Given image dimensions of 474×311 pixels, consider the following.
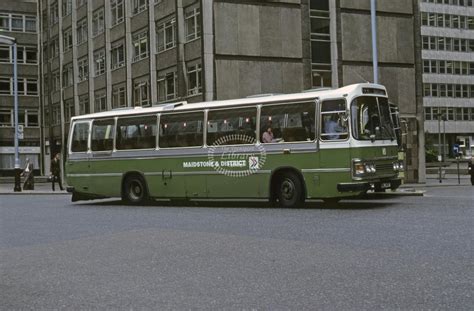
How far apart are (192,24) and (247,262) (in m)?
28.3

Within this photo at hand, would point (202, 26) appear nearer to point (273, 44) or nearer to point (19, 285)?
point (273, 44)

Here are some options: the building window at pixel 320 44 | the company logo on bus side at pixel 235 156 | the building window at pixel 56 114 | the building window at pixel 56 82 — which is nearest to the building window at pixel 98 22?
the building window at pixel 56 82

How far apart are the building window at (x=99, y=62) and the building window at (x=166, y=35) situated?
9768mm

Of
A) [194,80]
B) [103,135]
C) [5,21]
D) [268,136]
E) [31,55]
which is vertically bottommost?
[268,136]

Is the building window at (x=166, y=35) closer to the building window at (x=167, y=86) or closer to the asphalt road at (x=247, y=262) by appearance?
the building window at (x=167, y=86)

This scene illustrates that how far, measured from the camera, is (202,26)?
33219 millimetres

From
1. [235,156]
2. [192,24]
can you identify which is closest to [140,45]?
[192,24]

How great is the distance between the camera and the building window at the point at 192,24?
34250 millimetres

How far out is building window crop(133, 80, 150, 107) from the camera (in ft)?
134

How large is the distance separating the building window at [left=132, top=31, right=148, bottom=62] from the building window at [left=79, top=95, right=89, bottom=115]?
9.82 m

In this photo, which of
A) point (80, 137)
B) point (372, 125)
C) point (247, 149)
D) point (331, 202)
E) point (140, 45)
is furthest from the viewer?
point (140, 45)

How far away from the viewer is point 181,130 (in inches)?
736

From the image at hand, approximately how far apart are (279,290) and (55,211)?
13018 mm

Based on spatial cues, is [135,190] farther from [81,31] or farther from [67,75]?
[67,75]
